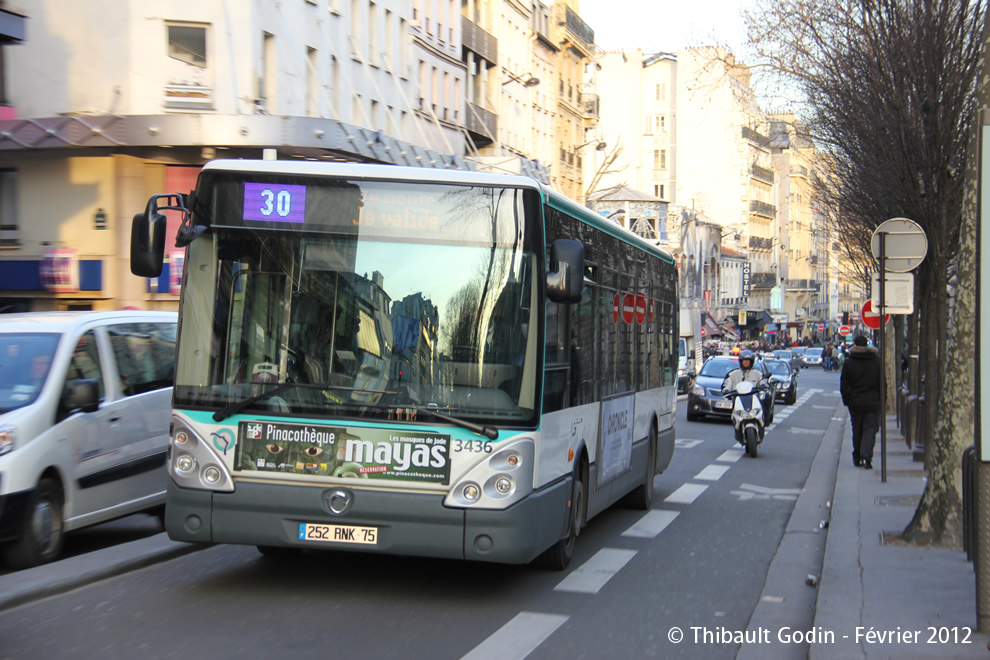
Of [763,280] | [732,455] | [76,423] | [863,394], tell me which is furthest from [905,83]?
[763,280]

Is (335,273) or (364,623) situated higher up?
(335,273)

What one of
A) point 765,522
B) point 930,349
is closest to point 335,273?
point 765,522

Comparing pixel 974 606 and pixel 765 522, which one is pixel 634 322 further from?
pixel 974 606

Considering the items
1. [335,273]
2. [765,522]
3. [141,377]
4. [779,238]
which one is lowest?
[765,522]

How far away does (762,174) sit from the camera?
126 metres

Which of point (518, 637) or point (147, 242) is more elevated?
point (147, 242)

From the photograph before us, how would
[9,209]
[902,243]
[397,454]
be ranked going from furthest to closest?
[9,209] < [902,243] < [397,454]

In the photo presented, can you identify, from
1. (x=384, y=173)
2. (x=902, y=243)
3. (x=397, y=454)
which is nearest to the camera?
(x=397, y=454)

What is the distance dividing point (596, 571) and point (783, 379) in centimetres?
3526

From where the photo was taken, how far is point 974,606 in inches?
307

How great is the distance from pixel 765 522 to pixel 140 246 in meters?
7.80

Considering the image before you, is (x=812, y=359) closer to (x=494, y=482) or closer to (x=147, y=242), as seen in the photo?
(x=494, y=482)

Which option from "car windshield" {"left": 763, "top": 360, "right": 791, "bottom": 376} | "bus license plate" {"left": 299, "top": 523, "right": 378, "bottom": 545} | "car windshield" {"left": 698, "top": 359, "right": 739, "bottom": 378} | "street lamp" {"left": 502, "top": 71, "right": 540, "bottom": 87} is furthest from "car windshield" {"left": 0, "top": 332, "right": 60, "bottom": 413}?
"street lamp" {"left": 502, "top": 71, "right": 540, "bottom": 87}

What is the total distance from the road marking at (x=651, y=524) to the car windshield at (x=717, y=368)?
18981mm
